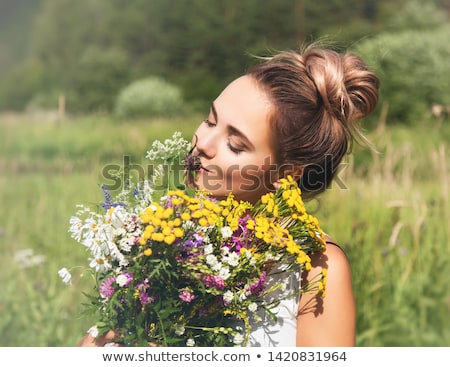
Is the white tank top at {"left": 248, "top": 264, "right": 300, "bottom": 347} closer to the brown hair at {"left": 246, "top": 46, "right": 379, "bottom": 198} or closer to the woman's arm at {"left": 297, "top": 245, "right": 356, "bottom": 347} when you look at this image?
the woman's arm at {"left": 297, "top": 245, "right": 356, "bottom": 347}

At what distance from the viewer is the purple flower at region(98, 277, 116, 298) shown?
1.53m

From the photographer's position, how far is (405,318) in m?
3.54

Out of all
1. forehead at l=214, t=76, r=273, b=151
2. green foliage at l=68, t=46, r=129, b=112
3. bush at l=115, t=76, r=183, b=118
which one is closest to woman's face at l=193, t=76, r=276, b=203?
forehead at l=214, t=76, r=273, b=151

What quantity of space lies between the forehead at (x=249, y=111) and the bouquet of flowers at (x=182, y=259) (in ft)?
0.64

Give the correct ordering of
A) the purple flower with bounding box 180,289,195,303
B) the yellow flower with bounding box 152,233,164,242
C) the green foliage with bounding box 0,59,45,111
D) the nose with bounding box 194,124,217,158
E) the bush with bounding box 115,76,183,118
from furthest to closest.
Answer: the green foliage with bounding box 0,59,45,111 → the bush with bounding box 115,76,183,118 → the nose with bounding box 194,124,217,158 → the purple flower with bounding box 180,289,195,303 → the yellow flower with bounding box 152,233,164,242

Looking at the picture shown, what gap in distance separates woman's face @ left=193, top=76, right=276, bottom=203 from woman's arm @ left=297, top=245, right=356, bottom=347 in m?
0.32

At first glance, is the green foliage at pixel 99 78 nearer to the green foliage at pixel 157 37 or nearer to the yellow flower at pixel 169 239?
the green foliage at pixel 157 37

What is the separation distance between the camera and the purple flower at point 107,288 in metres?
1.53

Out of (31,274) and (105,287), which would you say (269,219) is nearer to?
(105,287)

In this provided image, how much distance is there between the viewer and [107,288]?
1535 millimetres

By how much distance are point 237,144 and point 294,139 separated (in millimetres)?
201

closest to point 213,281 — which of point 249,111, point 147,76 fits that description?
point 249,111

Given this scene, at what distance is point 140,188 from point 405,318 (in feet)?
7.81

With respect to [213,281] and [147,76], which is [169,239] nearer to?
[213,281]
